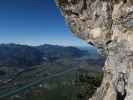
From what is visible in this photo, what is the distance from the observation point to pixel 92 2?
21.6 meters

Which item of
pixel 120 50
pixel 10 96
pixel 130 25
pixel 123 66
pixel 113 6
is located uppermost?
pixel 113 6

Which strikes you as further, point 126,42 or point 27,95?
point 27,95

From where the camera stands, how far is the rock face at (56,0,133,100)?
17.3m

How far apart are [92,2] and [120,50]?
6.10 metres

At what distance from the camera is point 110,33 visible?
66.8 ft

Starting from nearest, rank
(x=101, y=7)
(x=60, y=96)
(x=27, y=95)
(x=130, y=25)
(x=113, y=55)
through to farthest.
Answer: (x=130, y=25) < (x=113, y=55) < (x=101, y=7) < (x=60, y=96) < (x=27, y=95)

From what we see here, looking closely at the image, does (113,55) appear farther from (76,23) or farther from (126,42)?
(76,23)

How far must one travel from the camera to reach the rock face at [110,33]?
56.6 feet

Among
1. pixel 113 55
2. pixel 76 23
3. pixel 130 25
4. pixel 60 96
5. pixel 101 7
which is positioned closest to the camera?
pixel 130 25

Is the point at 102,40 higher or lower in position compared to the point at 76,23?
lower

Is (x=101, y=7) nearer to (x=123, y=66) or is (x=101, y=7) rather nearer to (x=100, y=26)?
(x=100, y=26)

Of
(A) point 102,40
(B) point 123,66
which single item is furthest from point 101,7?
(B) point 123,66

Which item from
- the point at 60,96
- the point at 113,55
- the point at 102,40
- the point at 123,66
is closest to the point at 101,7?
the point at 102,40

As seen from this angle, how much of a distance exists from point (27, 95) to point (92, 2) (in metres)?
144
